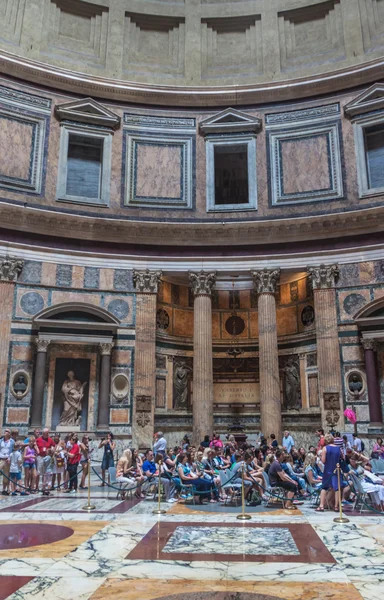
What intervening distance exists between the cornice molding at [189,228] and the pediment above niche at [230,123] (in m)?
4.57

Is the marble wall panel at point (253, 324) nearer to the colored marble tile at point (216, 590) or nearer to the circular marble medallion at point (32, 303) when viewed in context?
the circular marble medallion at point (32, 303)

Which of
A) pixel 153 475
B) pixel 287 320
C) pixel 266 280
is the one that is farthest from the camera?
pixel 287 320

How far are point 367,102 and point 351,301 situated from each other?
8547mm

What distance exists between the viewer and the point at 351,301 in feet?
70.8

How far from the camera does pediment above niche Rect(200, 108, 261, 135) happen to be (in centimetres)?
2438

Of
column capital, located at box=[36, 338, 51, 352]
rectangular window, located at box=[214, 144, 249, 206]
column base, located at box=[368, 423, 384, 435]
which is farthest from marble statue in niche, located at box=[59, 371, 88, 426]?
column base, located at box=[368, 423, 384, 435]

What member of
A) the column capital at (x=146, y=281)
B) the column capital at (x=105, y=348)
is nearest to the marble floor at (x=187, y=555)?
the column capital at (x=105, y=348)

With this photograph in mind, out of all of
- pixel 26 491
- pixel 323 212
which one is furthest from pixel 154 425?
pixel 323 212

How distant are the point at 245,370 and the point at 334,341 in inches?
225

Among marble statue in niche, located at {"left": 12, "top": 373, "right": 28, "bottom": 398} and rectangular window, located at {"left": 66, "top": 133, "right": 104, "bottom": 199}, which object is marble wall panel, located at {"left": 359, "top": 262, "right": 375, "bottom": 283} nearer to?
rectangular window, located at {"left": 66, "top": 133, "right": 104, "bottom": 199}

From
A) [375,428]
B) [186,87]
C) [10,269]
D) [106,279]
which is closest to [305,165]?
[186,87]

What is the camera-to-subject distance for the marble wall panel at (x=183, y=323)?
1005 inches

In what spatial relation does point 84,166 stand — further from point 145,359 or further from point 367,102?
point 367,102

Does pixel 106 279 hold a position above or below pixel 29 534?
above
